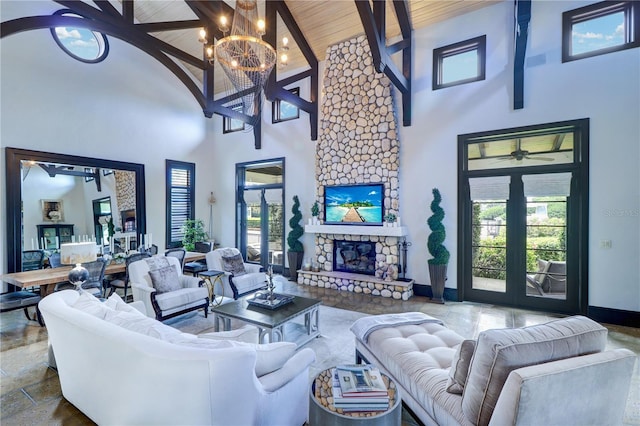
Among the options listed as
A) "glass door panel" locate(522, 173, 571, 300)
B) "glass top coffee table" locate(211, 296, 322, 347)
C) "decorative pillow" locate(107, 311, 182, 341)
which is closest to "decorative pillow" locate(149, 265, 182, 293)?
"glass top coffee table" locate(211, 296, 322, 347)

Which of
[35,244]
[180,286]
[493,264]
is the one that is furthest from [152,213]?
[493,264]

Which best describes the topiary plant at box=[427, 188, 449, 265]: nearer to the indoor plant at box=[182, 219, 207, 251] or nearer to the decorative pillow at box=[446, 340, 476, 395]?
the decorative pillow at box=[446, 340, 476, 395]

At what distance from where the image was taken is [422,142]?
→ 5.75m

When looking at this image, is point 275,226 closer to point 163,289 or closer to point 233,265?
point 233,265

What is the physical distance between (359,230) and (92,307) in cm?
458

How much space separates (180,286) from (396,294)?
3.70m

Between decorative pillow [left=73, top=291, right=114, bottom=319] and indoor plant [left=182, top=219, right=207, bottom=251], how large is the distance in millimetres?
5479

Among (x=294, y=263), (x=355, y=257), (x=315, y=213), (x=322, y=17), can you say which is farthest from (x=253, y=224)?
(x=322, y=17)

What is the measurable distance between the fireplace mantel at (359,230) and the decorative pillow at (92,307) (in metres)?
4.47

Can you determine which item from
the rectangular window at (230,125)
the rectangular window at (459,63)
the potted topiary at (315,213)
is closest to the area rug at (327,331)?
the potted topiary at (315,213)

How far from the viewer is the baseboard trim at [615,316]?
13.6 ft

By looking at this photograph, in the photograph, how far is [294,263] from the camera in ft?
23.0

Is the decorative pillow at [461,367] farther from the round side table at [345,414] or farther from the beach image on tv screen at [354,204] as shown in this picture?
the beach image on tv screen at [354,204]

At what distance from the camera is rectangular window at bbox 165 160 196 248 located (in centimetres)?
763
